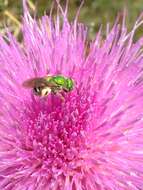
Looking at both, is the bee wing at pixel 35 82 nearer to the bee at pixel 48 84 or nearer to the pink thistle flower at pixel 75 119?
the bee at pixel 48 84

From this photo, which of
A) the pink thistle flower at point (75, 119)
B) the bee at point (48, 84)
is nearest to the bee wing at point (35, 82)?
the bee at point (48, 84)

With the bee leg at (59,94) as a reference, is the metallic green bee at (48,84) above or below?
above

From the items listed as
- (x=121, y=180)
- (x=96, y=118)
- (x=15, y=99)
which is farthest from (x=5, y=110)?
(x=121, y=180)

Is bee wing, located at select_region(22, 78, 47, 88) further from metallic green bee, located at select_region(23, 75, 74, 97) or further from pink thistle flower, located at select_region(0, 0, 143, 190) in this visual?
pink thistle flower, located at select_region(0, 0, 143, 190)

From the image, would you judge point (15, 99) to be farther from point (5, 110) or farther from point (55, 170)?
point (55, 170)

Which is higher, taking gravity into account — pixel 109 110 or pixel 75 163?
pixel 109 110

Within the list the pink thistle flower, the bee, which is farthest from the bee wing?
the pink thistle flower
